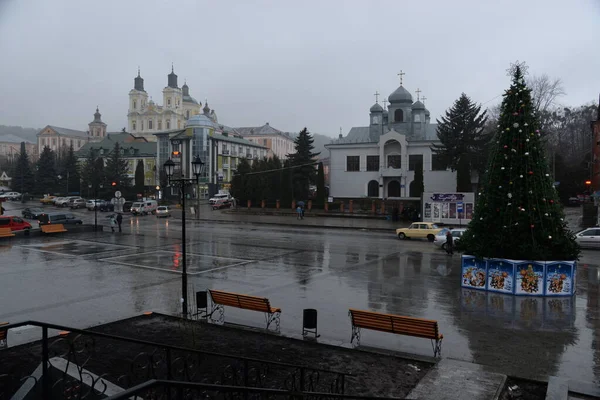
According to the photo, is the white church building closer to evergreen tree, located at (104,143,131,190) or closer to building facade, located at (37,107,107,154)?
evergreen tree, located at (104,143,131,190)

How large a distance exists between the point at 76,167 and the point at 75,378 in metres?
84.4

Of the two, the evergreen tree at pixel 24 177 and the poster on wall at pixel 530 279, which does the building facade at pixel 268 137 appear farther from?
the poster on wall at pixel 530 279

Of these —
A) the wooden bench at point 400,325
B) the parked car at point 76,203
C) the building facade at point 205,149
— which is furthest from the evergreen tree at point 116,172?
the wooden bench at point 400,325

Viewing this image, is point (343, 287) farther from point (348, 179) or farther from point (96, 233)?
point (348, 179)

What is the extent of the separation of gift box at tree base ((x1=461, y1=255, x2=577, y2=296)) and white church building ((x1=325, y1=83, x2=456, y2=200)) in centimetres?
3951

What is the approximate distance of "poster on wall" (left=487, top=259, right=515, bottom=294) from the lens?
16109 millimetres

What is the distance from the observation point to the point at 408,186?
193ft

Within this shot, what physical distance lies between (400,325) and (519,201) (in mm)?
8258

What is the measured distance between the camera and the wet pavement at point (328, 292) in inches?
428

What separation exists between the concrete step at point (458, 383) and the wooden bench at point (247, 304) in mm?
4533

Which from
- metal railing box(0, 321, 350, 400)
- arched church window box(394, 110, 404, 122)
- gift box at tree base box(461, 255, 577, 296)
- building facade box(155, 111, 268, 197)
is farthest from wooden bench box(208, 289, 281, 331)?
building facade box(155, 111, 268, 197)

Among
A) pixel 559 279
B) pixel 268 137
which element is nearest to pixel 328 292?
pixel 559 279

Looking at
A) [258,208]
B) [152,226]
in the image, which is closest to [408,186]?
[258,208]

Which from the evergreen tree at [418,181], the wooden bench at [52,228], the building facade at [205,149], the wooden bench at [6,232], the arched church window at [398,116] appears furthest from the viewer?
the building facade at [205,149]
